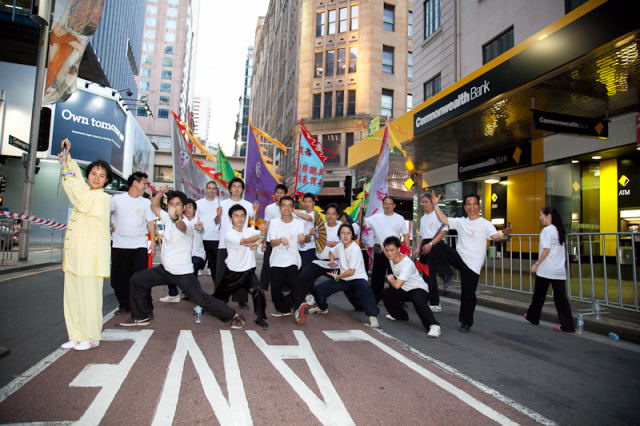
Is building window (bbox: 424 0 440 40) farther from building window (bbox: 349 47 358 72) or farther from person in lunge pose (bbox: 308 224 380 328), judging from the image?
building window (bbox: 349 47 358 72)

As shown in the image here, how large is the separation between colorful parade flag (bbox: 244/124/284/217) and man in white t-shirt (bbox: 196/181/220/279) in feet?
1.96

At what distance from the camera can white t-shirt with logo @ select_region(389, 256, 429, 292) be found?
18.1ft

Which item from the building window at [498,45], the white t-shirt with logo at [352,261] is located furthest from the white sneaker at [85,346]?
the building window at [498,45]

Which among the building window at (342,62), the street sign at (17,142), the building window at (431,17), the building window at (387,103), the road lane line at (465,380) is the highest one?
the building window at (342,62)

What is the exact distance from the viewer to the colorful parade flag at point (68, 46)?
7.04 m

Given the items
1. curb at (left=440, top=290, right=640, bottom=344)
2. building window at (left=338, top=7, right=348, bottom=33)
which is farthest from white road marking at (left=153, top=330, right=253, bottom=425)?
building window at (left=338, top=7, right=348, bottom=33)

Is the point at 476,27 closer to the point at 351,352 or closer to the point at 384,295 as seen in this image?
the point at 384,295

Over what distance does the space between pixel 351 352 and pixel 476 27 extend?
483 inches

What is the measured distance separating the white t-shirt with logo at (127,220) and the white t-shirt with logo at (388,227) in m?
3.64

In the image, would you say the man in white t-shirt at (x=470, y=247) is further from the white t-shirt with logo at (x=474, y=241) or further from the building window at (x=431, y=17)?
the building window at (x=431, y=17)

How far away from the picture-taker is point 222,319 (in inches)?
196

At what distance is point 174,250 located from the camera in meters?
5.06

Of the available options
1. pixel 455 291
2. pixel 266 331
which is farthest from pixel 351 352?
pixel 455 291

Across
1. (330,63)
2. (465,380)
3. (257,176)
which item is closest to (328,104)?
(330,63)
